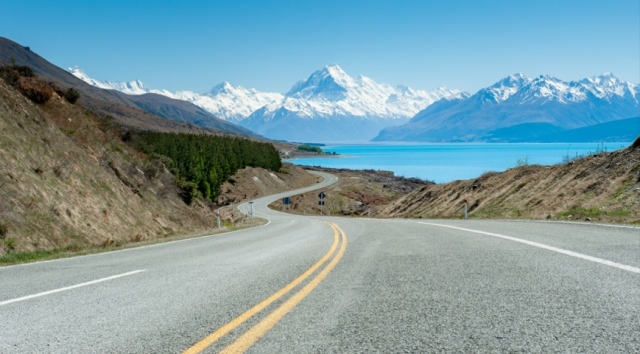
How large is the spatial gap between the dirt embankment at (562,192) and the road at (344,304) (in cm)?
1220

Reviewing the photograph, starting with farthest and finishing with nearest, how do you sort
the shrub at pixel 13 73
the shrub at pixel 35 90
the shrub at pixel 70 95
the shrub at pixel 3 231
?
the shrub at pixel 70 95, the shrub at pixel 35 90, the shrub at pixel 13 73, the shrub at pixel 3 231

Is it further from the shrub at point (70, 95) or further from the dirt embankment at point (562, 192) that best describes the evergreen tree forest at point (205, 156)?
the dirt embankment at point (562, 192)

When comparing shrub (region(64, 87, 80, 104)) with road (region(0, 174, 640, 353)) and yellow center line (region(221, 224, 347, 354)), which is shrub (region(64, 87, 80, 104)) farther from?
yellow center line (region(221, 224, 347, 354))

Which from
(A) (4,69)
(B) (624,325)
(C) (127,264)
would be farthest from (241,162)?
(B) (624,325)

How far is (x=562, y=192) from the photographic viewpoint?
90.7 ft

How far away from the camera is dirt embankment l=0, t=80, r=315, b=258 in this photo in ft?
58.1

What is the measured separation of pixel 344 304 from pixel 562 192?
25576 millimetres

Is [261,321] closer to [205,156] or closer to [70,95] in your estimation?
[70,95]

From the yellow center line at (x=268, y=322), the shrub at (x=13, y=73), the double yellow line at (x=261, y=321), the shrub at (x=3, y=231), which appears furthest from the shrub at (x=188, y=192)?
the yellow center line at (x=268, y=322)

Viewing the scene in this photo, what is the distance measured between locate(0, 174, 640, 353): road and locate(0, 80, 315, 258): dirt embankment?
8705 mm

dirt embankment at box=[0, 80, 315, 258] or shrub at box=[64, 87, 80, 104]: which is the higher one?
shrub at box=[64, 87, 80, 104]

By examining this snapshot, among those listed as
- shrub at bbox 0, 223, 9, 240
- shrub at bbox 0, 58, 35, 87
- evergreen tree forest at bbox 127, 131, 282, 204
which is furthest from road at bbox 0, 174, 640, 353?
evergreen tree forest at bbox 127, 131, 282, 204

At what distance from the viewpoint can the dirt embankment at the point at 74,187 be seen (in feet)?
58.1

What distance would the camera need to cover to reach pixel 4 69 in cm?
2977
